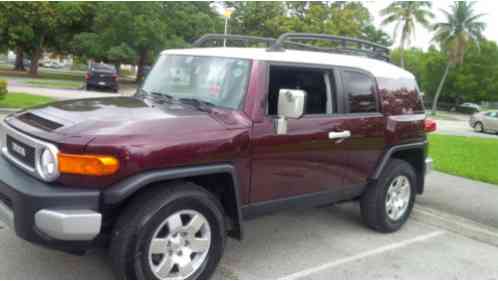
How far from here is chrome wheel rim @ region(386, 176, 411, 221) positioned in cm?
524

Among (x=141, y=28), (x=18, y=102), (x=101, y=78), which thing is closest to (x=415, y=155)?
(x=18, y=102)

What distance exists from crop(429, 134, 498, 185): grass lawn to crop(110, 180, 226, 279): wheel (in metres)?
5.94

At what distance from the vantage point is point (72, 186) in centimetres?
306

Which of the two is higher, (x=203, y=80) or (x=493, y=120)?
(x=203, y=80)

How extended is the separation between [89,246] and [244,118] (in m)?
1.49

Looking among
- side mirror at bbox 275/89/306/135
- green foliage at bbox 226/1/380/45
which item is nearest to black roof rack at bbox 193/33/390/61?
side mirror at bbox 275/89/306/135

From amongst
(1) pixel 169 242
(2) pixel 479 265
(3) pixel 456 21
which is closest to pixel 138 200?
(1) pixel 169 242

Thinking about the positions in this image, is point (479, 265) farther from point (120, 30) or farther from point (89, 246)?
point (120, 30)

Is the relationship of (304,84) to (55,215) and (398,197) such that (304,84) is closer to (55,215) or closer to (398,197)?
(398,197)

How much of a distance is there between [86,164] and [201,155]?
31.6 inches

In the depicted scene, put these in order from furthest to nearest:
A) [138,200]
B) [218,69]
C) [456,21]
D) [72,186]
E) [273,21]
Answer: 1. [456,21]
2. [273,21]
3. [218,69]
4. [138,200]
5. [72,186]

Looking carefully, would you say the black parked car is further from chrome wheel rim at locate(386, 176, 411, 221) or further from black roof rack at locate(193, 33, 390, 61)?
chrome wheel rim at locate(386, 176, 411, 221)

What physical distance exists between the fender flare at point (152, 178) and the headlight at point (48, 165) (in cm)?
35

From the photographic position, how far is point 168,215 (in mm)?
3275
